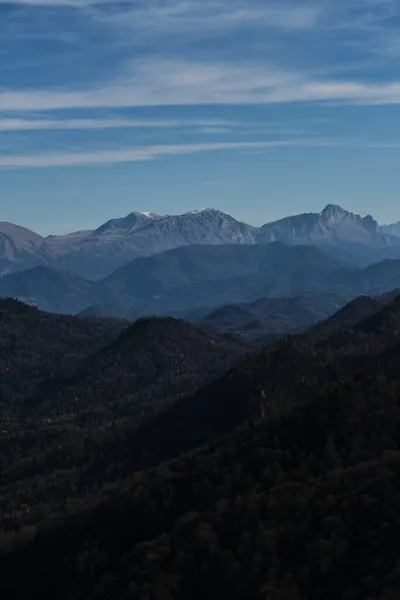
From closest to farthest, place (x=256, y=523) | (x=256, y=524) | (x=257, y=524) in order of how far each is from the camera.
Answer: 1. (x=257, y=524)
2. (x=256, y=524)
3. (x=256, y=523)

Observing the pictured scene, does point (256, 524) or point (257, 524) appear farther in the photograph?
point (256, 524)

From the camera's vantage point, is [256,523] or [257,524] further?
[256,523]

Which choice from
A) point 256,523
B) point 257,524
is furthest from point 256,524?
point 256,523

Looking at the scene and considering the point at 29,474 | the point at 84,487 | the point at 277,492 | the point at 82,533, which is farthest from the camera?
the point at 29,474

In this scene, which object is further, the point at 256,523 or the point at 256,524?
the point at 256,523

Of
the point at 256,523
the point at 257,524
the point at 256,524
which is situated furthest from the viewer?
the point at 256,523

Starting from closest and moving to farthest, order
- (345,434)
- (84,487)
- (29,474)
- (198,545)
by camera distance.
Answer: (198,545), (345,434), (84,487), (29,474)

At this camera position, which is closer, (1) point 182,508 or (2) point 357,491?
(2) point 357,491

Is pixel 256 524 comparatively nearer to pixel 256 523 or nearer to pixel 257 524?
pixel 257 524

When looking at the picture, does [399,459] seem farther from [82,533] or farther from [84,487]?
[84,487]

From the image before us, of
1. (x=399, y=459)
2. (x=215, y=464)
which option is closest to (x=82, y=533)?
(x=215, y=464)

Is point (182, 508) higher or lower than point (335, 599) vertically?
higher
